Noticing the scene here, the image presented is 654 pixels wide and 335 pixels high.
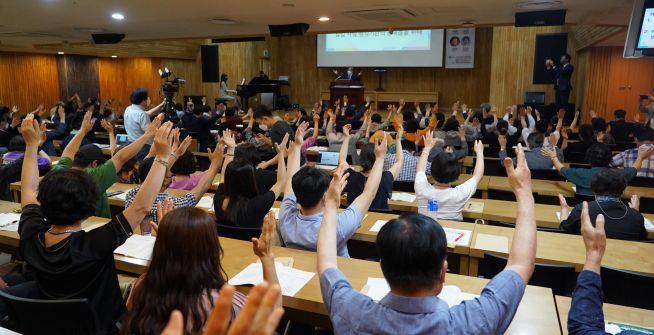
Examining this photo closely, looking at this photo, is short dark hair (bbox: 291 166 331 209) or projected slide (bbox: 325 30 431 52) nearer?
short dark hair (bbox: 291 166 331 209)

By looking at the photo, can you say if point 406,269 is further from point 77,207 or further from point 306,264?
point 77,207

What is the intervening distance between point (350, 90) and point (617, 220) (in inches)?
482

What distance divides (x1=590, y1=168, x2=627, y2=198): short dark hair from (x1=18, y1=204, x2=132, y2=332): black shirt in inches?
119

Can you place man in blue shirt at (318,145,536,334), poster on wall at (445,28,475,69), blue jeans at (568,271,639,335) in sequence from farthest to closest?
poster on wall at (445,28,475,69) < blue jeans at (568,271,639,335) < man in blue shirt at (318,145,536,334)

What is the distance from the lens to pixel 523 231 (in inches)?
66.4

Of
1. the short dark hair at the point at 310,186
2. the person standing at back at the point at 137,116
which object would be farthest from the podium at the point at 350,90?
the short dark hair at the point at 310,186

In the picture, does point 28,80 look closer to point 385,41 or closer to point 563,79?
point 385,41

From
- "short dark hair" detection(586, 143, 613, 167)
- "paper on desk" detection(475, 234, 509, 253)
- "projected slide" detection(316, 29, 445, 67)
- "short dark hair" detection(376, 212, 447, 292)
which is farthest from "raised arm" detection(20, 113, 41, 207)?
"projected slide" detection(316, 29, 445, 67)

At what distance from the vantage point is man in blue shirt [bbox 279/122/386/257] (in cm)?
254

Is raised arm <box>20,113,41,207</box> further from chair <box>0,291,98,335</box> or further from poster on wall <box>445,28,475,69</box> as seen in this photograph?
poster on wall <box>445,28,475,69</box>

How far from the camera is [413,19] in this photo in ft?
24.9

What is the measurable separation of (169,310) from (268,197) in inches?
68.8

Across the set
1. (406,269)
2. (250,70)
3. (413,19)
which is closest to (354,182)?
(406,269)

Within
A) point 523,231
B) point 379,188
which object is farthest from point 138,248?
point 523,231
